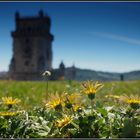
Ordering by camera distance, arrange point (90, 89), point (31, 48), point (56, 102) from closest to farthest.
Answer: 1. point (56, 102)
2. point (90, 89)
3. point (31, 48)

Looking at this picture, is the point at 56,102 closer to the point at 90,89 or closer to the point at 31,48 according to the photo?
the point at 90,89

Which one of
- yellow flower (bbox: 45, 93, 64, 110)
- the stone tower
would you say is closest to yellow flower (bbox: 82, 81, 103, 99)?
yellow flower (bbox: 45, 93, 64, 110)

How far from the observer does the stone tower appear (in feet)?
318

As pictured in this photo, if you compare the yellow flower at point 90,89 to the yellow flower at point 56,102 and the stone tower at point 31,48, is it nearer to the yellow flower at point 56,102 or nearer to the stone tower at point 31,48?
the yellow flower at point 56,102

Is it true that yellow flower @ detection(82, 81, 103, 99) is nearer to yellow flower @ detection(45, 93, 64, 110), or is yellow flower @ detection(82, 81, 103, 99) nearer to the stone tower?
yellow flower @ detection(45, 93, 64, 110)

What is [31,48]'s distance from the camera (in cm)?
9912

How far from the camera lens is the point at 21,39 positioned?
9912 centimetres

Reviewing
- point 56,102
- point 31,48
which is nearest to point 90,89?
point 56,102

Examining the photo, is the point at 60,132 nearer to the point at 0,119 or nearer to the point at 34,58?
the point at 0,119

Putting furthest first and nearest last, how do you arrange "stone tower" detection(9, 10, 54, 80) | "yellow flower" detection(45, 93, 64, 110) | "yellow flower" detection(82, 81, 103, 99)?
"stone tower" detection(9, 10, 54, 80) < "yellow flower" detection(82, 81, 103, 99) < "yellow flower" detection(45, 93, 64, 110)

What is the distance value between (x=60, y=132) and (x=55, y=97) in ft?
0.71

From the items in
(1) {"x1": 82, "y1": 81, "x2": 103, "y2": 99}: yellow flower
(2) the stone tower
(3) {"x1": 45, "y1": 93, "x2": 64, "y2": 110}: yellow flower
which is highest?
(2) the stone tower

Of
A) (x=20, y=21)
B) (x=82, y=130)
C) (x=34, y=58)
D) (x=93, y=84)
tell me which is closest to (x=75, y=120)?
(x=82, y=130)

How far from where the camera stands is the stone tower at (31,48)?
96875mm
